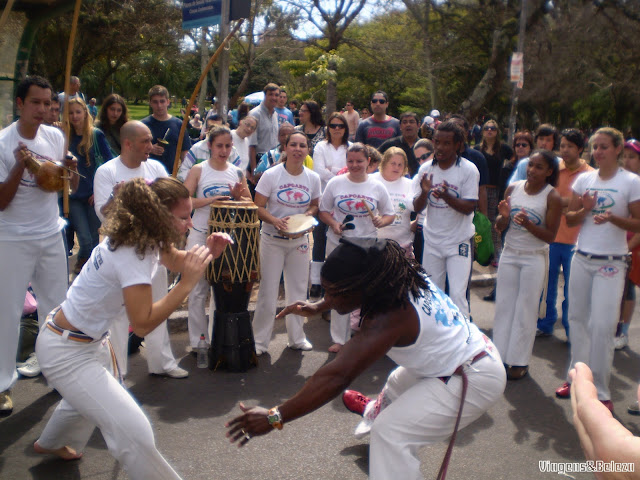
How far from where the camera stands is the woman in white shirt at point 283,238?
5785 mm

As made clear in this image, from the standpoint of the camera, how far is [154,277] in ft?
16.2

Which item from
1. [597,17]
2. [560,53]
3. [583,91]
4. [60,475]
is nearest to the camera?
[60,475]

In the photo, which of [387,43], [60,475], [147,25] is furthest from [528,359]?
[387,43]

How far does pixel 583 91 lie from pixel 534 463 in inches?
1256

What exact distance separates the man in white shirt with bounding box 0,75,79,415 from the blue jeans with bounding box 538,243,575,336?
4770 mm

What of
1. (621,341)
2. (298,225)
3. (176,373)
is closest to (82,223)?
(176,373)

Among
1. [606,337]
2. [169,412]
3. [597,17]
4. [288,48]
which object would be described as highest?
[597,17]

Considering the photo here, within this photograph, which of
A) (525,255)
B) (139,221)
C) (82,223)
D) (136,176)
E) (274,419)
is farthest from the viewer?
(82,223)

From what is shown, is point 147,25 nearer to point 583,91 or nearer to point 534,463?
point 534,463

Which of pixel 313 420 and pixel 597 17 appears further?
pixel 597 17

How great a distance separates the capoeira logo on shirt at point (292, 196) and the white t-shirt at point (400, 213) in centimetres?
78

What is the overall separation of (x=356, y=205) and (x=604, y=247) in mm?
2159

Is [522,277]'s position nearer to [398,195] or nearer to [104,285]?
[398,195]

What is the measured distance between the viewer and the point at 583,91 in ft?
105
